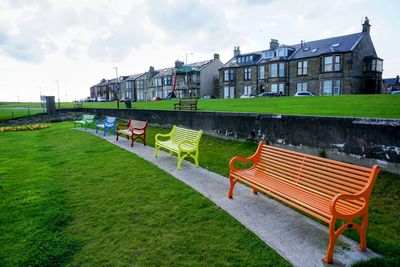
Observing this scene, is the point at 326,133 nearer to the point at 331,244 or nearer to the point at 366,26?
the point at 331,244

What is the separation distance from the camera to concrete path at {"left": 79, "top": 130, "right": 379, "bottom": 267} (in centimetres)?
360

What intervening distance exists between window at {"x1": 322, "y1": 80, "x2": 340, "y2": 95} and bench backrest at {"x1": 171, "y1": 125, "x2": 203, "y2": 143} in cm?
3615

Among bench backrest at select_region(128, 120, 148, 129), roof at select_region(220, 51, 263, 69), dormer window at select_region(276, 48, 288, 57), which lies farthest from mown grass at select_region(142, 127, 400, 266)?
roof at select_region(220, 51, 263, 69)

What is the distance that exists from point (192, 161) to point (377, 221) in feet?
17.0

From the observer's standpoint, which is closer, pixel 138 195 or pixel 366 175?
pixel 366 175

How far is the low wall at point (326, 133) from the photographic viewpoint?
18.7ft

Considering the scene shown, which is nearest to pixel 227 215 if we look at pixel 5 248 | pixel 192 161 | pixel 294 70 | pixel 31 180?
pixel 5 248

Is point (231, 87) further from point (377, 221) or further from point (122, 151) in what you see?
point (377, 221)

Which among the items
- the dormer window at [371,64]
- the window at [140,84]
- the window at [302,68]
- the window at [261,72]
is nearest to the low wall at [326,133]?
the window at [302,68]

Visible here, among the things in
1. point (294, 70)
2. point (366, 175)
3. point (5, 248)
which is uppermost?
point (294, 70)

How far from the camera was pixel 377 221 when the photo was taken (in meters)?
4.47

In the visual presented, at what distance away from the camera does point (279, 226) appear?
437 cm

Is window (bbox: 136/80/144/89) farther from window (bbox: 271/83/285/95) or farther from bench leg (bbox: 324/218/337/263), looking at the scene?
bench leg (bbox: 324/218/337/263)

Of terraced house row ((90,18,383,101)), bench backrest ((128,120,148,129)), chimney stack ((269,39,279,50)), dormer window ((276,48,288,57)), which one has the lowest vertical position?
bench backrest ((128,120,148,129))
